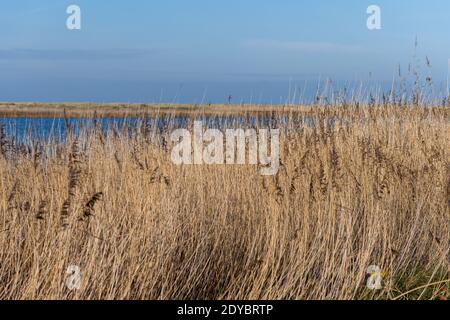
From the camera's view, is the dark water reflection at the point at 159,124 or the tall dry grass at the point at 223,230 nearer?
the tall dry grass at the point at 223,230

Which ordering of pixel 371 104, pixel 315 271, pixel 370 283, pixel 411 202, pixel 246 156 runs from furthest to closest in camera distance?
1. pixel 371 104
2. pixel 246 156
3. pixel 411 202
4. pixel 315 271
5. pixel 370 283

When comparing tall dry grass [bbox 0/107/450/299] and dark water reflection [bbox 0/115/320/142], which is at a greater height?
dark water reflection [bbox 0/115/320/142]

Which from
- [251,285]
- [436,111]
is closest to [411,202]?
[251,285]

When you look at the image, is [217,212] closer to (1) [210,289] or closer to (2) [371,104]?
(1) [210,289]

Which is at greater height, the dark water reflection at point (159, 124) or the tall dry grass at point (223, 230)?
the dark water reflection at point (159, 124)

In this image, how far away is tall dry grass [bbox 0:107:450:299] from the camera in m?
3.05

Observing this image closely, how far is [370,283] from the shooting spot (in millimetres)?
3246

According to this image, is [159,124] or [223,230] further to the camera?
[159,124]

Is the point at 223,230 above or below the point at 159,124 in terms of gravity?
below

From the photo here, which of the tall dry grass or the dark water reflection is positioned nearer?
the tall dry grass

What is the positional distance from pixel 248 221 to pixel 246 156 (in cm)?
119

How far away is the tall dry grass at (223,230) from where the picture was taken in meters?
3.05

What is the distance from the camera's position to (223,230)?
390 centimetres

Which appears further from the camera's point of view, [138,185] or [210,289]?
[138,185]
